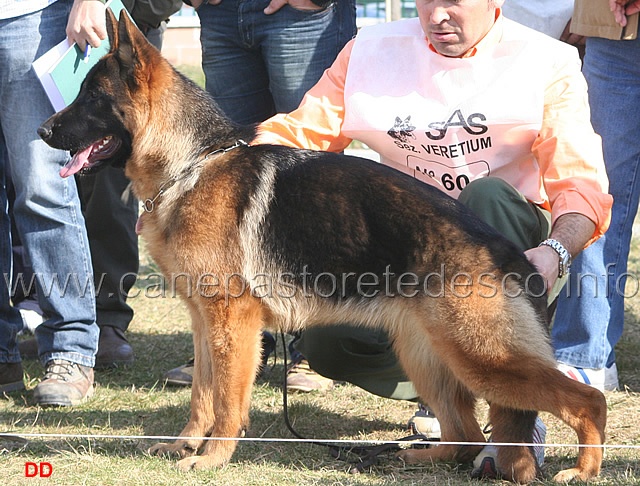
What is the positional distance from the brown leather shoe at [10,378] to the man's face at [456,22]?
260 cm

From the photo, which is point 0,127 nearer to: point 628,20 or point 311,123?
point 311,123

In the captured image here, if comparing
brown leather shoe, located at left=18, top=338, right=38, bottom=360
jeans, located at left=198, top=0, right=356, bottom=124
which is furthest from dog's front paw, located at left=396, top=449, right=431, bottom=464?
brown leather shoe, located at left=18, top=338, right=38, bottom=360

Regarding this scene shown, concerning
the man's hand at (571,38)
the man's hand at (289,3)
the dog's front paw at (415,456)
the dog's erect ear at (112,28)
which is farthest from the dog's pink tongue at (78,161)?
the man's hand at (571,38)

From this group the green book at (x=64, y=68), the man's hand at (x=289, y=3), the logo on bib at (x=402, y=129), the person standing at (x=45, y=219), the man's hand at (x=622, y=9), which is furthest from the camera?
the man's hand at (x=289, y=3)

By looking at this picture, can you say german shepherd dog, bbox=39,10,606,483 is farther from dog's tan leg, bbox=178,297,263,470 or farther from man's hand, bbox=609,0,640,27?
man's hand, bbox=609,0,640,27

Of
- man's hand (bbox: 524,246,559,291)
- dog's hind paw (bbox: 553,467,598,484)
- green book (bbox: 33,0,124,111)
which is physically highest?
green book (bbox: 33,0,124,111)

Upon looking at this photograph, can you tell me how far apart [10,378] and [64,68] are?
162cm

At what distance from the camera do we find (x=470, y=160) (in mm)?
3500

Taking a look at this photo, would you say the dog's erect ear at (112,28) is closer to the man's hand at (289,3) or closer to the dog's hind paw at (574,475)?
the man's hand at (289,3)

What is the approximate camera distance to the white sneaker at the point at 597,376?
4.22 m

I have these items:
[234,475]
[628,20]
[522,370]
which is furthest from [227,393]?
[628,20]

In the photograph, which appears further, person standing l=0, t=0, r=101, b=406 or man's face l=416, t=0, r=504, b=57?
person standing l=0, t=0, r=101, b=406

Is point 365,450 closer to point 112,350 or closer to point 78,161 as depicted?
point 78,161

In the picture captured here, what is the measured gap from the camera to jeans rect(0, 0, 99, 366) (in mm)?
3953
